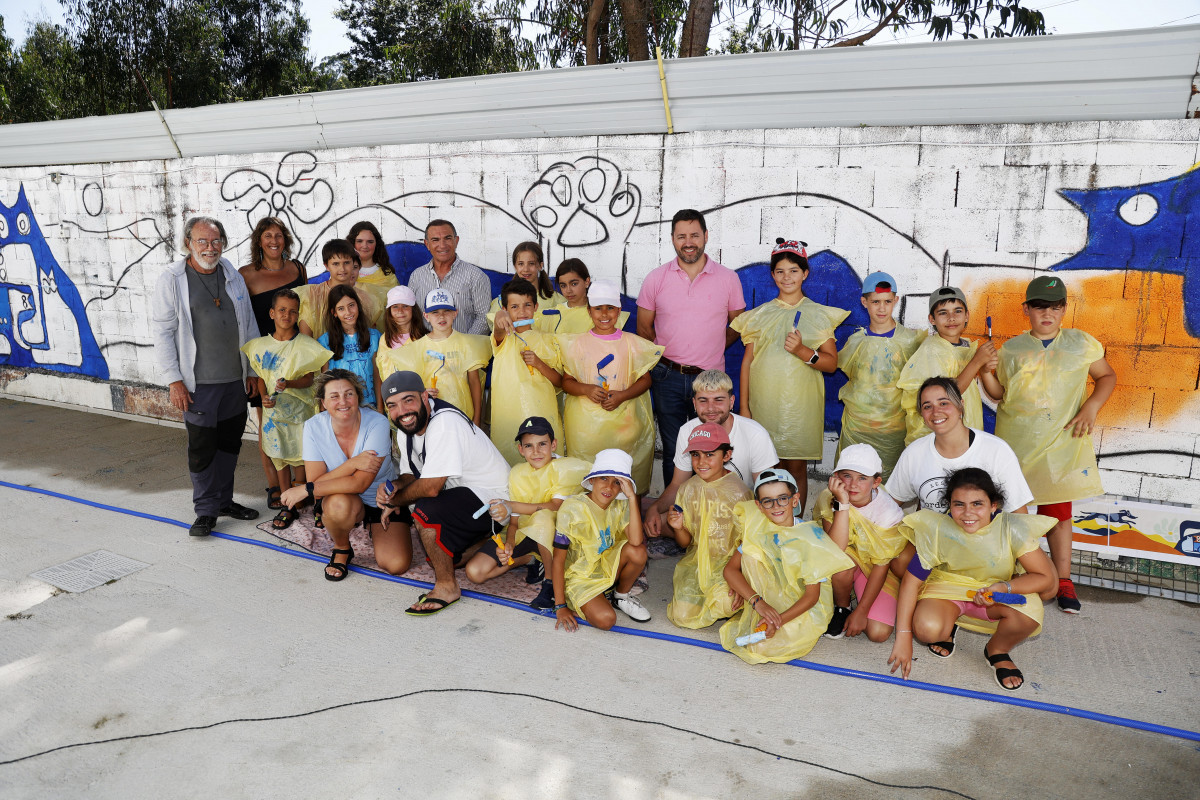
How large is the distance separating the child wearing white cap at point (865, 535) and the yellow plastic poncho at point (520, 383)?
4.80 ft

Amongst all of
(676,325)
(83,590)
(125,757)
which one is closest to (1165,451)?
(676,325)

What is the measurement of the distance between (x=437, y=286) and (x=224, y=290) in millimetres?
1194

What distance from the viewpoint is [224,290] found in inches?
169

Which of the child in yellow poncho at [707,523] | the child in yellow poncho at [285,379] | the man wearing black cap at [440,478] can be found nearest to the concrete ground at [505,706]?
the child in yellow poncho at [707,523]

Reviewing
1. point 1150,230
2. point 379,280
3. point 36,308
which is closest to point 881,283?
point 1150,230

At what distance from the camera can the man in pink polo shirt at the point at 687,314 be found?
3943 mm

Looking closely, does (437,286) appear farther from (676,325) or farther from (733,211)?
(733,211)

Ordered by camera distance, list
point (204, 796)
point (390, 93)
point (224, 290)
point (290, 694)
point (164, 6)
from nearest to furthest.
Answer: point (204, 796) < point (290, 694) < point (224, 290) < point (390, 93) < point (164, 6)

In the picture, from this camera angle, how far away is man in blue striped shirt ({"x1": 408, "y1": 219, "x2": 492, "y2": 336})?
14.6 feet

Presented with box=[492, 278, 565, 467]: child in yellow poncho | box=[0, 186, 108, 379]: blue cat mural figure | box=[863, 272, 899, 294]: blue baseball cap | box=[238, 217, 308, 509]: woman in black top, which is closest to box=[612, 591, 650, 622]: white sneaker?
box=[492, 278, 565, 467]: child in yellow poncho

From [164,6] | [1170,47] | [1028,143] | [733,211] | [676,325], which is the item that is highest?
[164,6]

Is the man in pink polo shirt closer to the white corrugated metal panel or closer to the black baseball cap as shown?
the black baseball cap

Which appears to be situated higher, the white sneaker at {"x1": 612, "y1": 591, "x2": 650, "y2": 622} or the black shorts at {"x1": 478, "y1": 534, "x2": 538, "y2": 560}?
the black shorts at {"x1": 478, "y1": 534, "x2": 538, "y2": 560}

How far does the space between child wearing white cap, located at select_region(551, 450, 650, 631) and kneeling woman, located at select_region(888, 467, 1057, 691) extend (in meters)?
1.11
